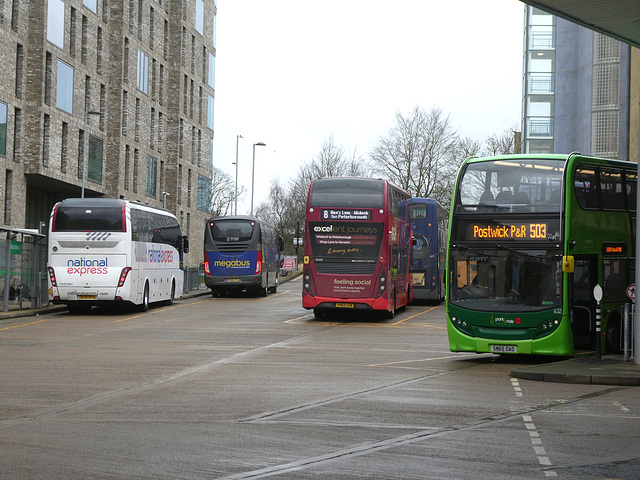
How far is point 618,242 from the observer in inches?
763

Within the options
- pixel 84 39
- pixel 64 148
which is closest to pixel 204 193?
pixel 84 39

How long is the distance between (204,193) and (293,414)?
6883 cm

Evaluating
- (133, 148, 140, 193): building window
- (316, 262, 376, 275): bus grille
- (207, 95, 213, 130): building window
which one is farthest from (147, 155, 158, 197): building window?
(316, 262, 376, 275): bus grille

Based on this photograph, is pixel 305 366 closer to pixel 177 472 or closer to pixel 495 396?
pixel 495 396

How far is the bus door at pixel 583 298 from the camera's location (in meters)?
18.2

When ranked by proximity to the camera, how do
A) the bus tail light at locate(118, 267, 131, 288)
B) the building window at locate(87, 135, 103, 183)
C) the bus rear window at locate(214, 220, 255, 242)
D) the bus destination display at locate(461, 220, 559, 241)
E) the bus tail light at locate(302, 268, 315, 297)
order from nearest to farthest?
the bus destination display at locate(461, 220, 559, 241) < the bus tail light at locate(302, 268, 315, 297) < the bus tail light at locate(118, 267, 131, 288) < the bus rear window at locate(214, 220, 255, 242) < the building window at locate(87, 135, 103, 183)

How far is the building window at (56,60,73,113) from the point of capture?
48594 mm

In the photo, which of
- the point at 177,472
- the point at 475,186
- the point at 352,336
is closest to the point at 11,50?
the point at 352,336

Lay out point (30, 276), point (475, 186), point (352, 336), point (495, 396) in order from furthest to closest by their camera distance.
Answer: point (30, 276), point (352, 336), point (475, 186), point (495, 396)

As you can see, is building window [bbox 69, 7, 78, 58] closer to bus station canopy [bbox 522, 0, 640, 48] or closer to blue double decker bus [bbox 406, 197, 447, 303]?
blue double decker bus [bbox 406, 197, 447, 303]

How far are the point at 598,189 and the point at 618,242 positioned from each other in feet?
4.21

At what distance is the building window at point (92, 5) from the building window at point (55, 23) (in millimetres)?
3601

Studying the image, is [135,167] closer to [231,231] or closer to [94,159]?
[94,159]

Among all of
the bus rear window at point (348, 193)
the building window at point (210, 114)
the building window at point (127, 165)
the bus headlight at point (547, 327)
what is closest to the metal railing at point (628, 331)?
the bus headlight at point (547, 327)
